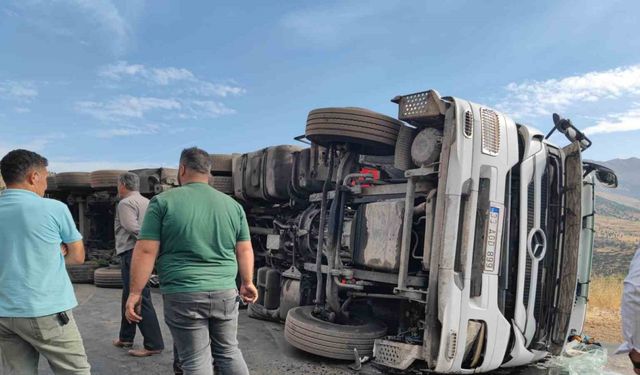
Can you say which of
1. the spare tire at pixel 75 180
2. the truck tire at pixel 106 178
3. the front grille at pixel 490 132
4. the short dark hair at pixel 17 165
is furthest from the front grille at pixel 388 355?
the spare tire at pixel 75 180

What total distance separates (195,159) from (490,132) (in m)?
2.16

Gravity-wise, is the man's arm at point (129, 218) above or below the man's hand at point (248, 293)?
above

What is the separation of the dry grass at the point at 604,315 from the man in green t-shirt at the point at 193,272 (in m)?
4.37

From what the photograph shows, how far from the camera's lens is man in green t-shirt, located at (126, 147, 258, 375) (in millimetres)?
2592

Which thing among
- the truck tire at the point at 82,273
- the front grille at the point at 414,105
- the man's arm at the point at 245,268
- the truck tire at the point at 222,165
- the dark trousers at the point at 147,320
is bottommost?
the truck tire at the point at 82,273

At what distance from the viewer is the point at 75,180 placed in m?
9.02

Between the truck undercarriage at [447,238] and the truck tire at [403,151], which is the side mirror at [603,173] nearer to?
the truck undercarriage at [447,238]

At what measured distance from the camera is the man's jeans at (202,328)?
8.47 feet

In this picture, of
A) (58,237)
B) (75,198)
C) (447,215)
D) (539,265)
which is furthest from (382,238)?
(75,198)

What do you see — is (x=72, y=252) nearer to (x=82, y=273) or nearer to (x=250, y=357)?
(x=250, y=357)

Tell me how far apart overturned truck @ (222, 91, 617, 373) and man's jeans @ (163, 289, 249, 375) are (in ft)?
4.46

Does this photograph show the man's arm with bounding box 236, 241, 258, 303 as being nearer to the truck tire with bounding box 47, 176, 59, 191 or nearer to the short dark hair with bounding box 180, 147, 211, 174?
the short dark hair with bounding box 180, 147, 211, 174

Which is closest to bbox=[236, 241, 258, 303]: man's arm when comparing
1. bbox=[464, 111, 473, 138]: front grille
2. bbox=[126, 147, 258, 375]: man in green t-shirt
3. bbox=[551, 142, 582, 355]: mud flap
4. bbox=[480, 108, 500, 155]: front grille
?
bbox=[126, 147, 258, 375]: man in green t-shirt

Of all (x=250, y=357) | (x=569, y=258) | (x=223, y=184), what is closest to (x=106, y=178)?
(x=223, y=184)
